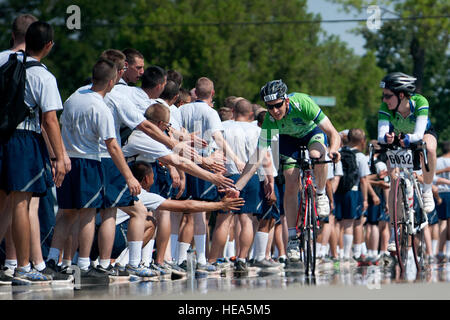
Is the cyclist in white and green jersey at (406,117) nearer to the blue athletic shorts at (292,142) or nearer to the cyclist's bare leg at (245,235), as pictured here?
the blue athletic shorts at (292,142)

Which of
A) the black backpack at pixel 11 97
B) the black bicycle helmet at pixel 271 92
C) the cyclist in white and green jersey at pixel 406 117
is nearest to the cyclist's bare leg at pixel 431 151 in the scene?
the cyclist in white and green jersey at pixel 406 117

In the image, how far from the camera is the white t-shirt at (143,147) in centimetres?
1071

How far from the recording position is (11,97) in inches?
338

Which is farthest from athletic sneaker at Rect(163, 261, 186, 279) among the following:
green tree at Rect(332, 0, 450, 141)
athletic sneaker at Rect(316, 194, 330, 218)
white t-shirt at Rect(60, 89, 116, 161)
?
green tree at Rect(332, 0, 450, 141)

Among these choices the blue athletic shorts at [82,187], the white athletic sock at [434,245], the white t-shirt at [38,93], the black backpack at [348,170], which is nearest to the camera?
the white t-shirt at [38,93]

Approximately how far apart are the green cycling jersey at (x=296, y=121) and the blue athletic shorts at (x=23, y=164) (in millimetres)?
3395

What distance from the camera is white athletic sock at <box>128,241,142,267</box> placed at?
34.5 ft

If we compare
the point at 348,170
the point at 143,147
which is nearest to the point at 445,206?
the point at 348,170

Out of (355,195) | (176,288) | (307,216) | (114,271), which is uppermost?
(355,195)

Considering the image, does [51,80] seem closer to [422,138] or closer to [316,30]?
[422,138]

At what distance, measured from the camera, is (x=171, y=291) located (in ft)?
27.4

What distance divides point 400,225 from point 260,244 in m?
2.66

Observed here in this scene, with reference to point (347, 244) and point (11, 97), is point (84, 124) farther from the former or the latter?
point (347, 244)

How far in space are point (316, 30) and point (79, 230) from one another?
48325 mm
